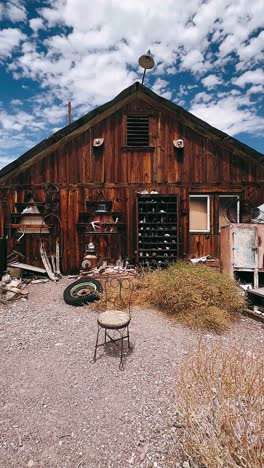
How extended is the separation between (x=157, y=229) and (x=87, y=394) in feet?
19.7

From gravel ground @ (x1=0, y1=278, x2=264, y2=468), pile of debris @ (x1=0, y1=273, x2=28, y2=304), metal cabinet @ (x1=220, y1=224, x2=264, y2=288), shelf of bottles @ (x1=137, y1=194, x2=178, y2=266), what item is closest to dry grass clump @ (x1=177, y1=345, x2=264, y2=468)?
gravel ground @ (x1=0, y1=278, x2=264, y2=468)

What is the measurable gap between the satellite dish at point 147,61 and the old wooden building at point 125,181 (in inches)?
28.5

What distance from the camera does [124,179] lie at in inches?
337

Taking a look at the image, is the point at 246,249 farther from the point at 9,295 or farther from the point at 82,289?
the point at 9,295

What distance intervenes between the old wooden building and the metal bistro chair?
8.14 ft

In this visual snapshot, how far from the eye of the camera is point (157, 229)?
8.29 meters

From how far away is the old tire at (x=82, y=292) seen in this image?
5766 mm

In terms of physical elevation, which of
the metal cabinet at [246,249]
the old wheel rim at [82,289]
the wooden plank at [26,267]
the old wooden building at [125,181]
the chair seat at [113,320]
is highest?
the old wooden building at [125,181]

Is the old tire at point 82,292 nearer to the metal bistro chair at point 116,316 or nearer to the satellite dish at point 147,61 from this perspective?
the metal bistro chair at point 116,316

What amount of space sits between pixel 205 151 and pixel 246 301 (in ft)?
18.4

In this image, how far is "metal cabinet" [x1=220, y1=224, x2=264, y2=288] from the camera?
21.5ft

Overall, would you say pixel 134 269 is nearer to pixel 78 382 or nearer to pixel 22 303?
pixel 22 303

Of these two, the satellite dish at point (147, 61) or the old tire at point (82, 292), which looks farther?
the satellite dish at point (147, 61)

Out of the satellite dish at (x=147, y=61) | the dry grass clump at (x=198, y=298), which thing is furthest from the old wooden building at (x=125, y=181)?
the dry grass clump at (x=198, y=298)
